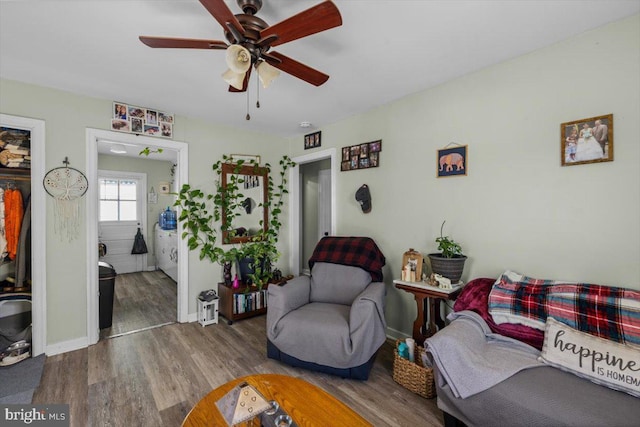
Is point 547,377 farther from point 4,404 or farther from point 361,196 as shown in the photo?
point 4,404

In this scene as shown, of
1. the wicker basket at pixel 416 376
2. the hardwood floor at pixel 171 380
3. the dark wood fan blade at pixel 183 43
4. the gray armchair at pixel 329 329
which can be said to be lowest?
the hardwood floor at pixel 171 380

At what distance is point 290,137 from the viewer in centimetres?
419

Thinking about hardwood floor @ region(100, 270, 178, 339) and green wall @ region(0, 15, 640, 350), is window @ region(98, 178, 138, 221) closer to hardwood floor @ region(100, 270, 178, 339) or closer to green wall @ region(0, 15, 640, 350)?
hardwood floor @ region(100, 270, 178, 339)

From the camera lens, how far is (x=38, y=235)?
247 centimetres

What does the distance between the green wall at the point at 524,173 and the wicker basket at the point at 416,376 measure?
0.67 meters

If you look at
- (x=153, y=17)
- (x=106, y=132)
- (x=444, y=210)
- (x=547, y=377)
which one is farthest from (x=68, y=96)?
(x=547, y=377)

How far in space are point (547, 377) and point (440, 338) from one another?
52cm

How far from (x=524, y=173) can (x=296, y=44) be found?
1.83m

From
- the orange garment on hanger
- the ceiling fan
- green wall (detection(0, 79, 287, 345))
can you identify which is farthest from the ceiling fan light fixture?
→ the orange garment on hanger

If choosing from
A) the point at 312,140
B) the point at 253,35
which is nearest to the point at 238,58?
the point at 253,35

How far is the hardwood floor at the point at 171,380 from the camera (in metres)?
1.81

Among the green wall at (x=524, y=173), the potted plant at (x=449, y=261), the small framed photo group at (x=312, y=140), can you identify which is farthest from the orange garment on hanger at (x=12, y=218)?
the potted plant at (x=449, y=261)

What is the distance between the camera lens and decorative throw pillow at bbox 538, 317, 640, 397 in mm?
1316

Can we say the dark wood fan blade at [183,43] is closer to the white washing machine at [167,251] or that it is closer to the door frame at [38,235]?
the door frame at [38,235]
